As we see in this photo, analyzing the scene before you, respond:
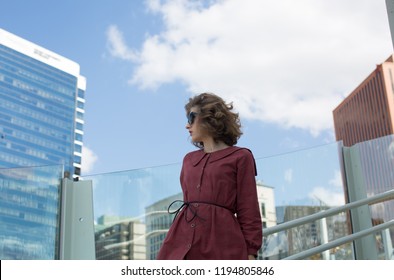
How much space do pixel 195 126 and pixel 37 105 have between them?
3977 inches

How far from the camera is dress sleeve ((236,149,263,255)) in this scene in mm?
1758

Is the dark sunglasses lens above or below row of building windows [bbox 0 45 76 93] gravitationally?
below

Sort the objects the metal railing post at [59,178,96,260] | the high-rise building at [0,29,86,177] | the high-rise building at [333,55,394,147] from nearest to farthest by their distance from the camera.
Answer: the metal railing post at [59,178,96,260] < the high-rise building at [333,55,394,147] < the high-rise building at [0,29,86,177]

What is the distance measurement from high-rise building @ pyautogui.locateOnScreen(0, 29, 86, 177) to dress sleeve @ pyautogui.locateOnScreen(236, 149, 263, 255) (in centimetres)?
8934

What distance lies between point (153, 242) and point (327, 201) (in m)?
1.51

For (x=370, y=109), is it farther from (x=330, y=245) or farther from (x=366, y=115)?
(x=330, y=245)

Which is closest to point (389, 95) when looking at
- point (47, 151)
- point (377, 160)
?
point (47, 151)

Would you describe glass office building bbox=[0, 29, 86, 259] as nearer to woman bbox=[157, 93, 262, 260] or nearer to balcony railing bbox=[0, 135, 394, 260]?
balcony railing bbox=[0, 135, 394, 260]

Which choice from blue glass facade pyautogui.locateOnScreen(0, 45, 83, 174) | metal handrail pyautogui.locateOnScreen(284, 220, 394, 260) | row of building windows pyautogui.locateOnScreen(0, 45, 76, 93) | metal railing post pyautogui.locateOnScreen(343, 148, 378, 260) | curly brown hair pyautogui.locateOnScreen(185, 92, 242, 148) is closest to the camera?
curly brown hair pyautogui.locateOnScreen(185, 92, 242, 148)

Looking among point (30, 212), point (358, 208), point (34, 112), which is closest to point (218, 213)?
point (30, 212)

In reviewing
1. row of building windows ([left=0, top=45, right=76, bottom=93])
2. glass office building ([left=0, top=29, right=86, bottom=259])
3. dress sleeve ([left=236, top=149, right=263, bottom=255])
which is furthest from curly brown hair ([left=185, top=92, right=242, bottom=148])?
row of building windows ([left=0, top=45, right=76, bottom=93])

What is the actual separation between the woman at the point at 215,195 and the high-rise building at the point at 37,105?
3512 inches

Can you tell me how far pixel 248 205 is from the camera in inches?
70.6

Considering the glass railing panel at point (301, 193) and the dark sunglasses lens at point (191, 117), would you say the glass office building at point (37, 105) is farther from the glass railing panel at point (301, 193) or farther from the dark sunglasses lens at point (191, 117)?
the dark sunglasses lens at point (191, 117)
